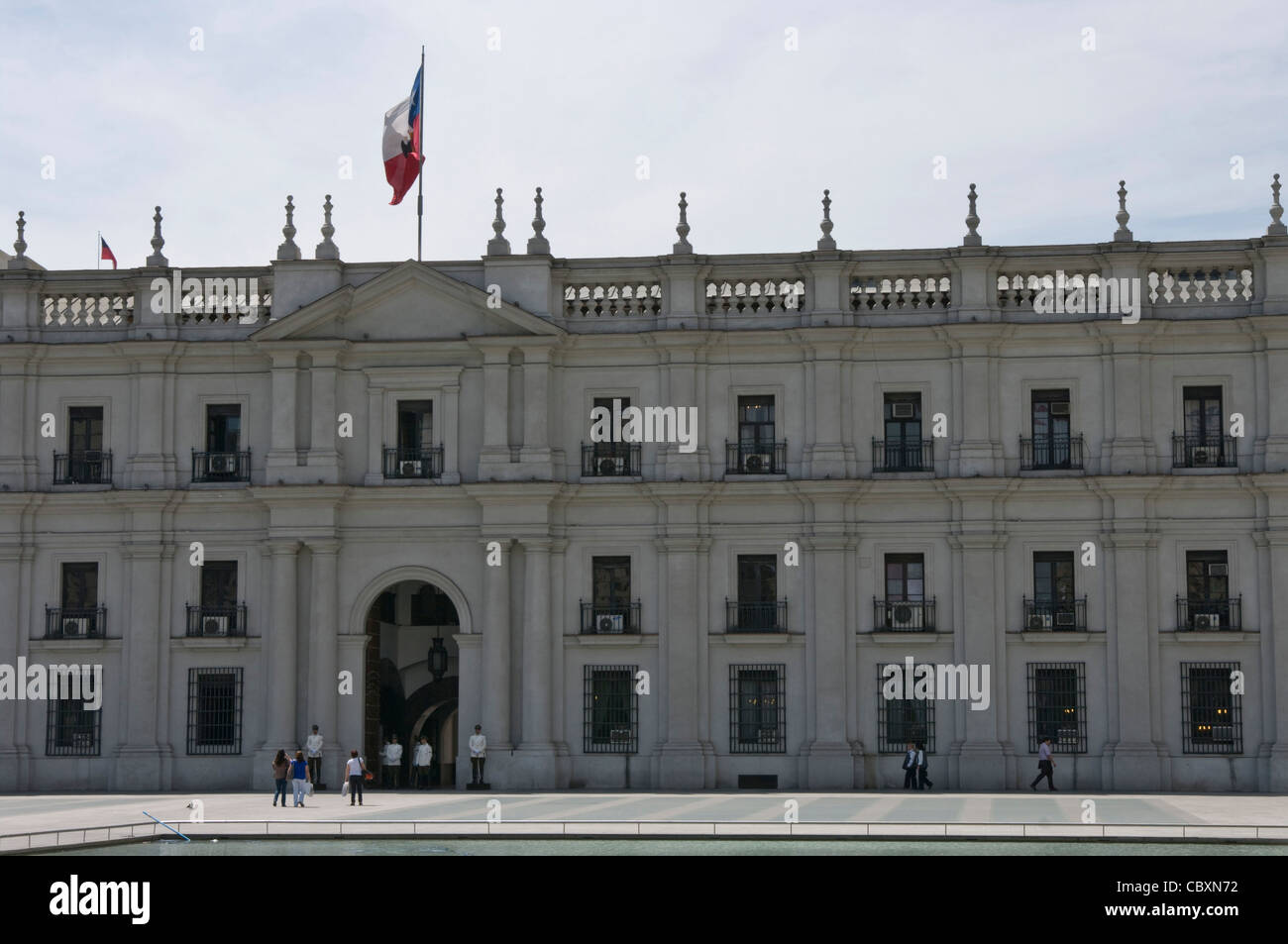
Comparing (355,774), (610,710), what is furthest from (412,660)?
(355,774)

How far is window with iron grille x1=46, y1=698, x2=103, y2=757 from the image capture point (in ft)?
162

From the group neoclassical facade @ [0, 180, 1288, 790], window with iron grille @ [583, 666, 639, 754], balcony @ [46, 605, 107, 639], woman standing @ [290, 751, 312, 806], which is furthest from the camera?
balcony @ [46, 605, 107, 639]

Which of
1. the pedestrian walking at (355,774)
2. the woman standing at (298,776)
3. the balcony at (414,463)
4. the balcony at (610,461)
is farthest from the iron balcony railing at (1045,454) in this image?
the woman standing at (298,776)

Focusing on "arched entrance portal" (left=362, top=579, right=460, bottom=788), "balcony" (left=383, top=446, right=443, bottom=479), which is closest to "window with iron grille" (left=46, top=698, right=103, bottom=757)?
"arched entrance portal" (left=362, top=579, right=460, bottom=788)

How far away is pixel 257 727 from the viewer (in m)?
49.0

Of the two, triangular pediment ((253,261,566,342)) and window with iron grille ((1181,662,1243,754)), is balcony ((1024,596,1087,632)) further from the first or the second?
triangular pediment ((253,261,566,342))

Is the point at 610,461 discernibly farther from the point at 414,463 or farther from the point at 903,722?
the point at 903,722

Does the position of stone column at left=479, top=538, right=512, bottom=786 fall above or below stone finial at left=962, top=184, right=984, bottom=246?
below

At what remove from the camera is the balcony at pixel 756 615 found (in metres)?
48.3

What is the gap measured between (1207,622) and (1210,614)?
0.23 meters

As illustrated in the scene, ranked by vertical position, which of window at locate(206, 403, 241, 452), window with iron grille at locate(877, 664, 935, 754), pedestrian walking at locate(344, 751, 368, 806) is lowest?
pedestrian walking at locate(344, 751, 368, 806)

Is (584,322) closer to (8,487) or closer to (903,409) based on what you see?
(903,409)

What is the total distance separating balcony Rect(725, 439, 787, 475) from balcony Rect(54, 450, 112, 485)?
54.0 feet

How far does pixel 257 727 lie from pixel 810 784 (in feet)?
46.8
